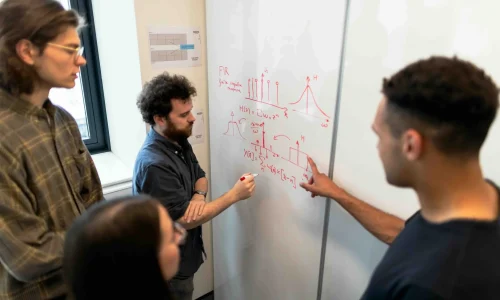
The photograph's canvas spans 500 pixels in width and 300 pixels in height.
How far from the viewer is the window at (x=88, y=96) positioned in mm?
1820

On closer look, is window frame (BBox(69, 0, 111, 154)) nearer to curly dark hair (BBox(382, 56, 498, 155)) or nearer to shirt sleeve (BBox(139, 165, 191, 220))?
shirt sleeve (BBox(139, 165, 191, 220))

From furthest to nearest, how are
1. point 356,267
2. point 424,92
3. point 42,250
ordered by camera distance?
point 356,267
point 42,250
point 424,92

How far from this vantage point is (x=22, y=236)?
3.04 ft

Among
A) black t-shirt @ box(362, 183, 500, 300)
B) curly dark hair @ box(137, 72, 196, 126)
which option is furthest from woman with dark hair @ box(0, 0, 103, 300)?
black t-shirt @ box(362, 183, 500, 300)

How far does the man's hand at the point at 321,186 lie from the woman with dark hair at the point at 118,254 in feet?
2.15

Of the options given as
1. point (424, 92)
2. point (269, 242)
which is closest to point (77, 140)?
point (269, 242)

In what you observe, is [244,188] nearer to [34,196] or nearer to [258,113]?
[258,113]

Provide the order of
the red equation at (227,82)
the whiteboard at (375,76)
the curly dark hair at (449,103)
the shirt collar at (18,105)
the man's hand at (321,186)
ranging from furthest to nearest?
the red equation at (227,82)
the man's hand at (321,186)
the shirt collar at (18,105)
the whiteboard at (375,76)
the curly dark hair at (449,103)

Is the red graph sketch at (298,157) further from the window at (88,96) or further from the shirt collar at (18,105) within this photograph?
the window at (88,96)

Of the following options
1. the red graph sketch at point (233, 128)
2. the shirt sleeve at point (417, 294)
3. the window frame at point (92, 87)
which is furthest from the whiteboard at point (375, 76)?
the window frame at point (92, 87)

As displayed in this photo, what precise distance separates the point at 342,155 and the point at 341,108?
0.53 ft

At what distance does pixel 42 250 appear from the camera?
955mm

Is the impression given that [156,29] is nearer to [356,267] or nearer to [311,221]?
[311,221]

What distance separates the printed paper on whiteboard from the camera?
5.21ft
